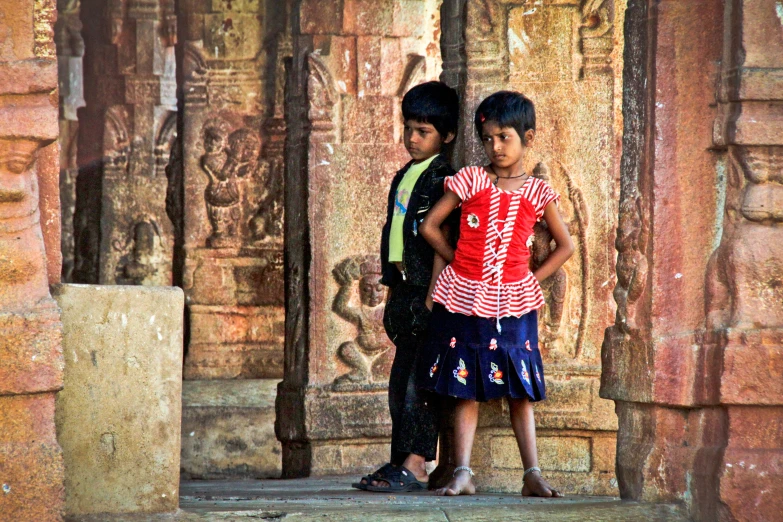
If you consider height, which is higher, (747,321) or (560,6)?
(560,6)

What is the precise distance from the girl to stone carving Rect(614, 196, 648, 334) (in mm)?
442

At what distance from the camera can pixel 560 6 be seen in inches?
232

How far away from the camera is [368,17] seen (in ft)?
25.6

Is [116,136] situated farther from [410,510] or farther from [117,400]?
[410,510]

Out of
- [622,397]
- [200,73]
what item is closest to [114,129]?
[200,73]

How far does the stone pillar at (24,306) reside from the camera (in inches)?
162

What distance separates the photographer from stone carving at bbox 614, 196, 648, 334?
15.3 ft

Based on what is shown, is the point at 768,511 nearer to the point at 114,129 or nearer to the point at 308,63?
the point at 308,63

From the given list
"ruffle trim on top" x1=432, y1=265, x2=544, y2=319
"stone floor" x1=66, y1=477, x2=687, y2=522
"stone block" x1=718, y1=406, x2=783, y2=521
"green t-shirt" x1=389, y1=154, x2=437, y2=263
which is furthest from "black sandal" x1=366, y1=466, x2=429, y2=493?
"stone block" x1=718, y1=406, x2=783, y2=521

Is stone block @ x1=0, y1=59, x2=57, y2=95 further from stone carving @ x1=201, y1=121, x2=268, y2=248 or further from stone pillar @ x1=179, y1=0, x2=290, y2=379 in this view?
stone carving @ x1=201, y1=121, x2=268, y2=248

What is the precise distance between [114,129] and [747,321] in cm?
862

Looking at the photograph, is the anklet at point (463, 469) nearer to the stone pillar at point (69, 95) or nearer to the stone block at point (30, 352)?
the stone block at point (30, 352)

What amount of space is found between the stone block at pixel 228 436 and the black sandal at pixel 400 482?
4176 millimetres

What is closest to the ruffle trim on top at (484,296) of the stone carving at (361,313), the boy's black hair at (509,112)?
the boy's black hair at (509,112)
